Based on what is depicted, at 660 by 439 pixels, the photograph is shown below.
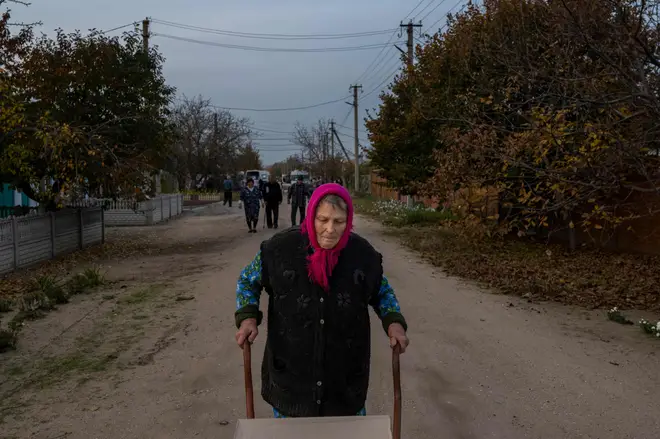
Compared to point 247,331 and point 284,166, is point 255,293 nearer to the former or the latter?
point 247,331

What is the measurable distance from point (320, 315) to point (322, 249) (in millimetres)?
288

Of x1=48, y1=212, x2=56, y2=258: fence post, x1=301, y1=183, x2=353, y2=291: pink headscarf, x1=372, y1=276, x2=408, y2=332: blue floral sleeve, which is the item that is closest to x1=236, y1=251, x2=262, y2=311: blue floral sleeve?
x1=301, y1=183, x2=353, y2=291: pink headscarf

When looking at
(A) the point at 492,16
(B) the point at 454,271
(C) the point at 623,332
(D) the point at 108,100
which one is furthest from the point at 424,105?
(C) the point at 623,332

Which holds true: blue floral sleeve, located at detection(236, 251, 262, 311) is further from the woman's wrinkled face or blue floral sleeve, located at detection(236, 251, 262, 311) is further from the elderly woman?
the woman's wrinkled face

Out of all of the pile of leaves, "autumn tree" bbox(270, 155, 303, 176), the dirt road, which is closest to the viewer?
the dirt road

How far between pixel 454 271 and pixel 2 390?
817 cm

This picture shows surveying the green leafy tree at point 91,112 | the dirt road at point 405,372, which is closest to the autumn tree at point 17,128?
the green leafy tree at point 91,112

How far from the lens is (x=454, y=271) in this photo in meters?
11.4

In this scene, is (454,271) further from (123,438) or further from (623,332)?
(123,438)

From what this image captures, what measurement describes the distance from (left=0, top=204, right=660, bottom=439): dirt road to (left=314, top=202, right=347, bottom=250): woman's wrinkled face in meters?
2.11

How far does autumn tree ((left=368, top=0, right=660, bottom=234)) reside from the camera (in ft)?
25.5

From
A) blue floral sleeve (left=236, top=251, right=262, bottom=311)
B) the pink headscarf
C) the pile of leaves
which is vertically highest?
the pink headscarf

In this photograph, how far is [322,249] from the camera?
8.64ft

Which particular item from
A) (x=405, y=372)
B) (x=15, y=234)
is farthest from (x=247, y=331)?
(x=15, y=234)
